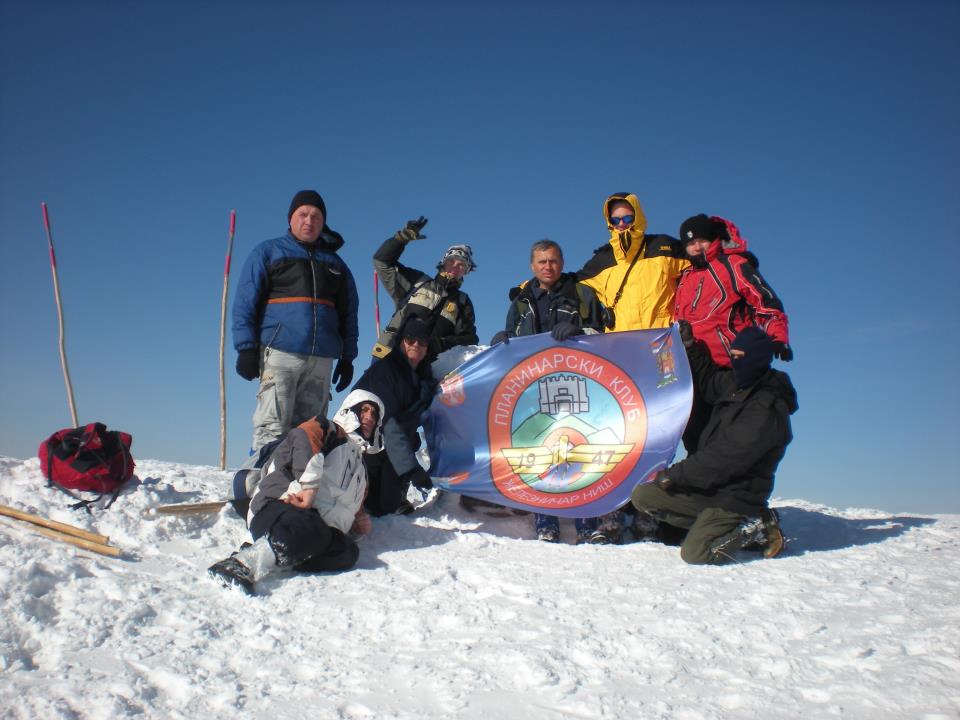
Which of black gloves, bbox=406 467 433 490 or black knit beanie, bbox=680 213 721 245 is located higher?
black knit beanie, bbox=680 213 721 245

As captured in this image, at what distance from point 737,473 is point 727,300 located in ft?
4.34

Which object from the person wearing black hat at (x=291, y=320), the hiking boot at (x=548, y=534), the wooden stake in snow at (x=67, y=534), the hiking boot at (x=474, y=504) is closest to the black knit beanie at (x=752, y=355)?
the hiking boot at (x=548, y=534)

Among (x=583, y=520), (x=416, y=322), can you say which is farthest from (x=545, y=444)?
(x=416, y=322)

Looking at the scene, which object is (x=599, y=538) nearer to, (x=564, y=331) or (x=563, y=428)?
(x=563, y=428)

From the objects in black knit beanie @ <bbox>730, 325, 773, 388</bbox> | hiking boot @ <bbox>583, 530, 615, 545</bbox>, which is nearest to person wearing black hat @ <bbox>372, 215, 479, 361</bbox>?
hiking boot @ <bbox>583, 530, 615, 545</bbox>

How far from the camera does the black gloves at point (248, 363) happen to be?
5.09 meters

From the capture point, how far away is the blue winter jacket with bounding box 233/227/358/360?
5.14 m

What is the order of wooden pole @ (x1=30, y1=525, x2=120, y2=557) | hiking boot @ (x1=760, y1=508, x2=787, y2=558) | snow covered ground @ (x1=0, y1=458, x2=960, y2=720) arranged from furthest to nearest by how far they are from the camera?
hiking boot @ (x1=760, y1=508, x2=787, y2=558), wooden pole @ (x1=30, y1=525, x2=120, y2=557), snow covered ground @ (x1=0, y1=458, x2=960, y2=720)

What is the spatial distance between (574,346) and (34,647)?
3.89m

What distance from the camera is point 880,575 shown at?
3977 mm

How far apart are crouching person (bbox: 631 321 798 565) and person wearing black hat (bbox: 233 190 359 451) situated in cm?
274

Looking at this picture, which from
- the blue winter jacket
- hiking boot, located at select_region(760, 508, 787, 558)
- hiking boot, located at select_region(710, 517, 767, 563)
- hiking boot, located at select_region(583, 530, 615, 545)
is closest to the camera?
hiking boot, located at select_region(710, 517, 767, 563)

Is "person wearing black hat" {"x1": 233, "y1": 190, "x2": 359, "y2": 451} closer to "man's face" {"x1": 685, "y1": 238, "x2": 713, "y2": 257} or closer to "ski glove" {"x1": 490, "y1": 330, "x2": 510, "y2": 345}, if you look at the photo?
"ski glove" {"x1": 490, "y1": 330, "x2": 510, "y2": 345}

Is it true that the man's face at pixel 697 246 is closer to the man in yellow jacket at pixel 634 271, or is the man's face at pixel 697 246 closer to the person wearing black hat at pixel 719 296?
the person wearing black hat at pixel 719 296
